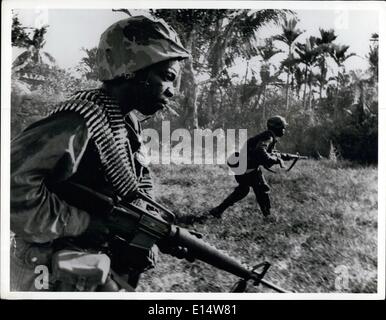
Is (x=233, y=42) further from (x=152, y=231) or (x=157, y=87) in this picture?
(x=152, y=231)

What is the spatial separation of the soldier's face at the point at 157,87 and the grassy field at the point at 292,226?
0.53 meters

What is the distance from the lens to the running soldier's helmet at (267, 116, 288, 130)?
5195mm

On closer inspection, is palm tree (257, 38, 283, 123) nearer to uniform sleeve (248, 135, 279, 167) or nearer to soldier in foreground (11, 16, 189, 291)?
uniform sleeve (248, 135, 279, 167)

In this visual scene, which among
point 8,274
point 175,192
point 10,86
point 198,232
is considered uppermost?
point 10,86

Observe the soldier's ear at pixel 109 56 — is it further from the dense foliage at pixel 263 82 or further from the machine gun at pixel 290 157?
the machine gun at pixel 290 157

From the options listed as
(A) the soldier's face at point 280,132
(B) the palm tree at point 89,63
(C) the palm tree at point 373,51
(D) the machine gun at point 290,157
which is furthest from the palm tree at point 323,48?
(B) the palm tree at point 89,63

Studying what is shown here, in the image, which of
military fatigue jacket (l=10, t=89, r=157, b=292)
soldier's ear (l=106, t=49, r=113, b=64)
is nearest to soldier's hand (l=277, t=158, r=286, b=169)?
military fatigue jacket (l=10, t=89, r=157, b=292)

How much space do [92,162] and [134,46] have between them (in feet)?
3.16

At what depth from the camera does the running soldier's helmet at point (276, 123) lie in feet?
17.0

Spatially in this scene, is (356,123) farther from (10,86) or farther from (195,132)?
(10,86)

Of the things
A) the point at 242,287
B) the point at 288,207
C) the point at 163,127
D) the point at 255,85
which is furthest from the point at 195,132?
the point at 242,287

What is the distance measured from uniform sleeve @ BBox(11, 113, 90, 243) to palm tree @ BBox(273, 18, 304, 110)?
180 cm

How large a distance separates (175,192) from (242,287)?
968 mm
